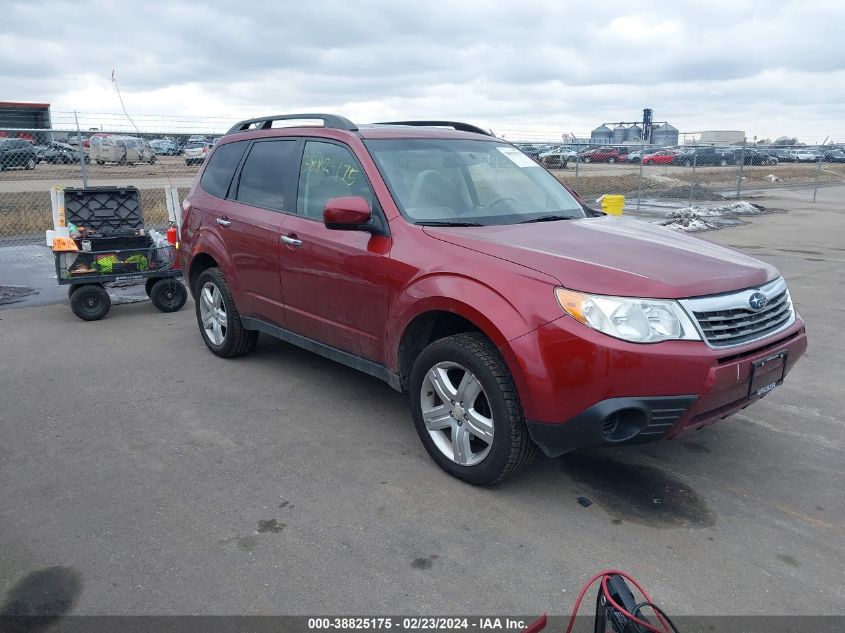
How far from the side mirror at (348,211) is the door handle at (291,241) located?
69cm

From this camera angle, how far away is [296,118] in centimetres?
542

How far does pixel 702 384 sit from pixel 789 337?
876 millimetres

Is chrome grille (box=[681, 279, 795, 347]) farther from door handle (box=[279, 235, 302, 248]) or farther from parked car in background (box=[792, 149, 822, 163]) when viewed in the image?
parked car in background (box=[792, 149, 822, 163])

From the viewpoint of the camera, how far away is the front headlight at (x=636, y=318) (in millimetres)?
3240

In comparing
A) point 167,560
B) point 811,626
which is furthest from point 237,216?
point 811,626

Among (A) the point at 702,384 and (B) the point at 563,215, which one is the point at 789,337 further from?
(B) the point at 563,215

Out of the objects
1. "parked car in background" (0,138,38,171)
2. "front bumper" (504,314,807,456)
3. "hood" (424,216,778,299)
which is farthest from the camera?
"parked car in background" (0,138,38,171)

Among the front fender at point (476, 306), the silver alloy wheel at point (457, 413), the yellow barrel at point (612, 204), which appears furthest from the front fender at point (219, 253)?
the yellow barrel at point (612, 204)

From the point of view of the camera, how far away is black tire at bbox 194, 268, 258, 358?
5.78 m

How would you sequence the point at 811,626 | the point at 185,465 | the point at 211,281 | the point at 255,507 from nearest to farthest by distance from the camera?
the point at 811,626, the point at 255,507, the point at 185,465, the point at 211,281

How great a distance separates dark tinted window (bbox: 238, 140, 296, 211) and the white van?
9.74m

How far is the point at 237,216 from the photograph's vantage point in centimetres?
548

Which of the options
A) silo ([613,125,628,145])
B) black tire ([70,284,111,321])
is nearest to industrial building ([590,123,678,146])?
silo ([613,125,628,145])

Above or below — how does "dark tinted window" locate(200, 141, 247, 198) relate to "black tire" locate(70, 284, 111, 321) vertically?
above
